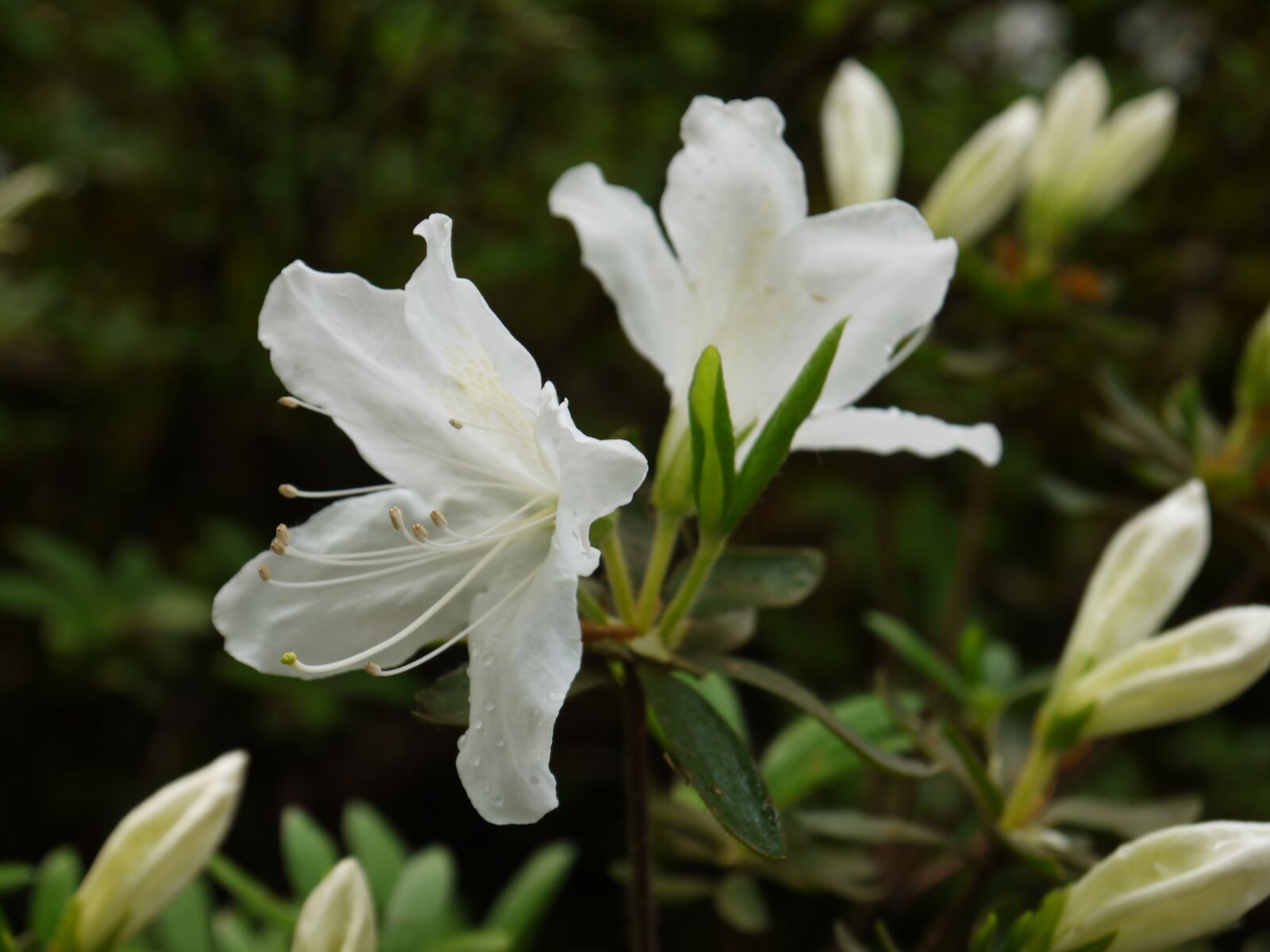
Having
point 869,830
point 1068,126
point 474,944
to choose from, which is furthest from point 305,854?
point 1068,126

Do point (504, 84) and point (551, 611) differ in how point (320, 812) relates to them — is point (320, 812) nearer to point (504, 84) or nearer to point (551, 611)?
point (504, 84)

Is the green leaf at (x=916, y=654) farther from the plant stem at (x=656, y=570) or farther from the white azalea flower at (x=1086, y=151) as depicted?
the white azalea flower at (x=1086, y=151)

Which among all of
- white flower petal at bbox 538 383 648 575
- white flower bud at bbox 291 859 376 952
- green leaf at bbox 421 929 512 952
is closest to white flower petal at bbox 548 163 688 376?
white flower petal at bbox 538 383 648 575

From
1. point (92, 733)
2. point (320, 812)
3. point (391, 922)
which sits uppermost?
point (391, 922)

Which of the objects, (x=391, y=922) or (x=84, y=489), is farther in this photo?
(x=84, y=489)

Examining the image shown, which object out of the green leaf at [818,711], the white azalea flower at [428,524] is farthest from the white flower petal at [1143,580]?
the white azalea flower at [428,524]

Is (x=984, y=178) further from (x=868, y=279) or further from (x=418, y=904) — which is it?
(x=418, y=904)

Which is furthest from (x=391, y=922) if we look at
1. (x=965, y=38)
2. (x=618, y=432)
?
(x=965, y=38)
